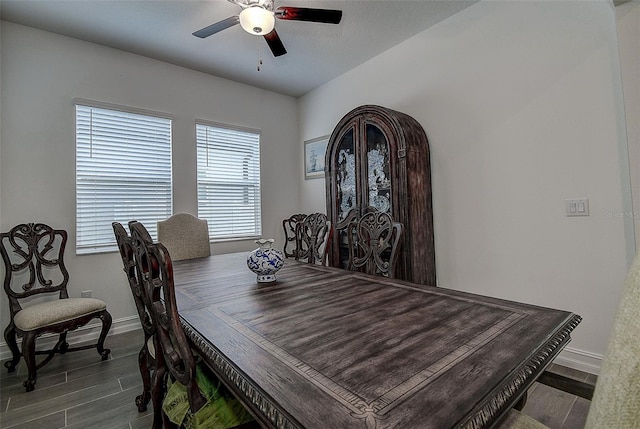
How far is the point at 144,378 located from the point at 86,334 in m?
1.67

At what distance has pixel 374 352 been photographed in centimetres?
80

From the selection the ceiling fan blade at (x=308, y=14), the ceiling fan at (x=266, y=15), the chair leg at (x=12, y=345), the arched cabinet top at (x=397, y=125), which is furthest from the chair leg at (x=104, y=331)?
the arched cabinet top at (x=397, y=125)

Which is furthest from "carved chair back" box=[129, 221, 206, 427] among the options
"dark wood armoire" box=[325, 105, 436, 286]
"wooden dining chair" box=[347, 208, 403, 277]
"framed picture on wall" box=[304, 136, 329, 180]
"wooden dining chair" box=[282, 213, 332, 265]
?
"framed picture on wall" box=[304, 136, 329, 180]

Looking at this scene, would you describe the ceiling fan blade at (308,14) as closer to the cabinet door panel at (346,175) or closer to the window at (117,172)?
the cabinet door panel at (346,175)

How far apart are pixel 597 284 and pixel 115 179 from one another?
417 cm

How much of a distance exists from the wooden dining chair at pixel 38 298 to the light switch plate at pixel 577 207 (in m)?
3.58

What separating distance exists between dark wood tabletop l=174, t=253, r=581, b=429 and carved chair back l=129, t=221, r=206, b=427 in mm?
63

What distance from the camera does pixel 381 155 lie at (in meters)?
2.87

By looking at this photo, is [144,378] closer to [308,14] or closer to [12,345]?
[12,345]

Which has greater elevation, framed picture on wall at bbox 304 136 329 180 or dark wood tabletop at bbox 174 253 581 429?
framed picture on wall at bbox 304 136 329 180

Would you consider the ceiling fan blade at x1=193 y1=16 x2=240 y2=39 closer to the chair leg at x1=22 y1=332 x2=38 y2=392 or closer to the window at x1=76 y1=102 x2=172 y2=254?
the window at x1=76 y1=102 x2=172 y2=254

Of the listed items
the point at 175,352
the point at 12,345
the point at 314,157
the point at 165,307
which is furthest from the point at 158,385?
the point at 314,157

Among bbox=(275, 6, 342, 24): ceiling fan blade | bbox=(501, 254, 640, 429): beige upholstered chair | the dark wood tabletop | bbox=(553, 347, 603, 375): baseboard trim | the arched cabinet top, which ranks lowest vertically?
bbox=(553, 347, 603, 375): baseboard trim

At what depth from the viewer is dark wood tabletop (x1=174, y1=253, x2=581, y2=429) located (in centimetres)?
59
